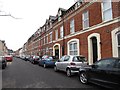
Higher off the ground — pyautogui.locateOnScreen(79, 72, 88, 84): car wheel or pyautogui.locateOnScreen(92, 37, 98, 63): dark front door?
pyautogui.locateOnScreen(92, 37, 98, 63): dark front door

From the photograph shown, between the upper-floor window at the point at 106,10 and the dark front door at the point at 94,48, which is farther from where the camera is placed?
the dark front door at the point at 94,48

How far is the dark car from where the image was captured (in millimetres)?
6445

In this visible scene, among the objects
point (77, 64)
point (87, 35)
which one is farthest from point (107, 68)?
point (87, 35)

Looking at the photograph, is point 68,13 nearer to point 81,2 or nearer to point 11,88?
point 81,2

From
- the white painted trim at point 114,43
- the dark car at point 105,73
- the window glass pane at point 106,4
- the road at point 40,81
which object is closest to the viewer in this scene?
the dark car at point 105,73

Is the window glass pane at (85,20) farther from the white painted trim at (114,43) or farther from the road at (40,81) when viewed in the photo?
the road at (40,81)

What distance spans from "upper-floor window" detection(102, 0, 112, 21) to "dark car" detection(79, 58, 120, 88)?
6254 mm

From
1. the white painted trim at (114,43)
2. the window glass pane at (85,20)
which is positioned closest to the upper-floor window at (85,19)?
the window glass pane at (85,20)

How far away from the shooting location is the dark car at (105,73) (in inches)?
254

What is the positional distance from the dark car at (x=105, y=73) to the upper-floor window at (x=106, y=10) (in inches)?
246

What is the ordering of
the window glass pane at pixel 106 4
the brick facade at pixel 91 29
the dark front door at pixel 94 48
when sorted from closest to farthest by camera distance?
the brick facade at pixel 91 29 < the window glass pane at pixel 106 4 < the dark front door at pixel 94 48

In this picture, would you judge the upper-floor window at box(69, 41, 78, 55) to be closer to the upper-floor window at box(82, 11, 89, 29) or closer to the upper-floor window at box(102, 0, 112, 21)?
the upper-floor window at box(82, 11, 89, 29)

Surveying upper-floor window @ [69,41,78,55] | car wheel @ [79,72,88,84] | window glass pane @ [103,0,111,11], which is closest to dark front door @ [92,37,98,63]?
window glass pane @ [103,0,111,11]

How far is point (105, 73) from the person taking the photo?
698 cm
